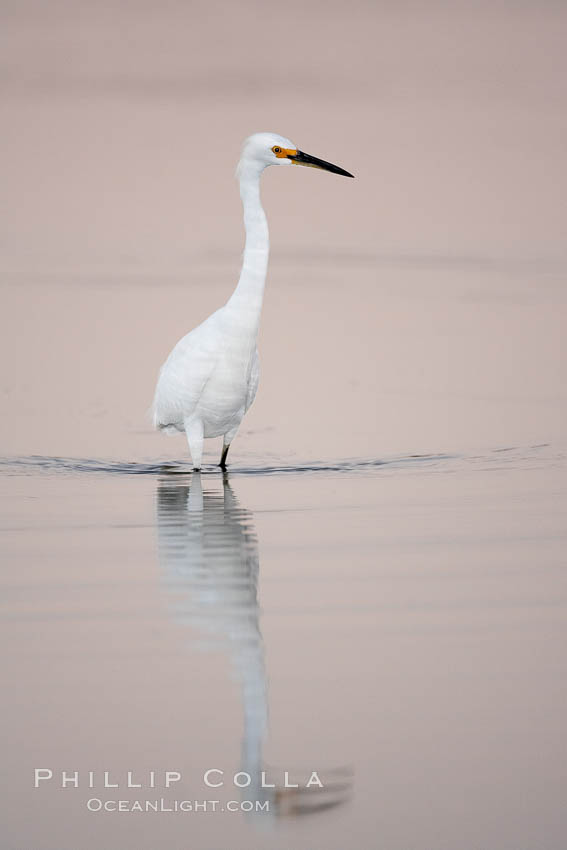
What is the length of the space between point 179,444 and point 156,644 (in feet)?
22.1

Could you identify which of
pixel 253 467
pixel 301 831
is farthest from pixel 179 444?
pixel 301 831

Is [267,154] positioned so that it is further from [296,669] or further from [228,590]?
[296,669]

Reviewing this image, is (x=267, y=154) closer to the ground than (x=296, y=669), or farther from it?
farther from it

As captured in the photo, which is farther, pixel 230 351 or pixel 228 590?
pixel 230 351

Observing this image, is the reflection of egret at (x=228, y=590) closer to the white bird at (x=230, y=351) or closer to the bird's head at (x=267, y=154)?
the white bird at (x=230, y=351)

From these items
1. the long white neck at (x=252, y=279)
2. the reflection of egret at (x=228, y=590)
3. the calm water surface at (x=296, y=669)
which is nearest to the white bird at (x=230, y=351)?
the long white neck at (x=252, y=279)

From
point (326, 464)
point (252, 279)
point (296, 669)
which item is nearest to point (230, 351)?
point (252, 279)

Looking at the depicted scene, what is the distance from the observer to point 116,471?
1052 centimetres

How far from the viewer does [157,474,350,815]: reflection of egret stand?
4.14 meters

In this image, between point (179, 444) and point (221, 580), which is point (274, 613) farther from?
point (179, 444)

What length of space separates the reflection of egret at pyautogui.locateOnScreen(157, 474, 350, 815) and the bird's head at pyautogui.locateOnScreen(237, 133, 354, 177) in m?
2.18

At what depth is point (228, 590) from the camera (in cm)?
614

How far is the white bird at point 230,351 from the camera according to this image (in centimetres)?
1009

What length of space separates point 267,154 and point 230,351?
137 centimetres
